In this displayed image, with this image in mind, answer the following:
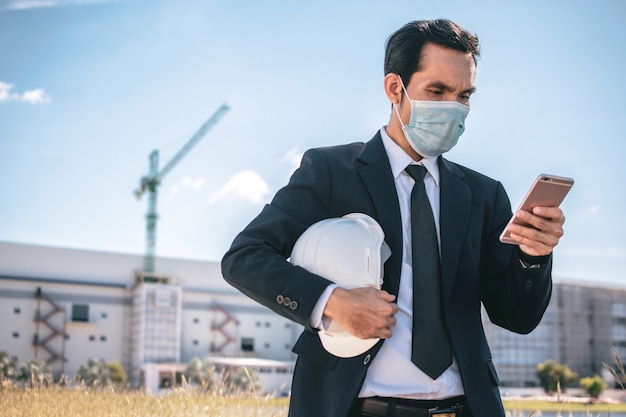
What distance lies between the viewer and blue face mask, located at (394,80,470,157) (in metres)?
2.44

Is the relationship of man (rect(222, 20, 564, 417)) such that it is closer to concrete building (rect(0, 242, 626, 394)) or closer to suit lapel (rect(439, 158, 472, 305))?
suit lapel (rect(439, 158, 472, 305))

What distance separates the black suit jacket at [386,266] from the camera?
206cm

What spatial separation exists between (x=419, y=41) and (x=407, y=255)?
2.20 ft

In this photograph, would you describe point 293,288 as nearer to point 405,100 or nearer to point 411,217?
point 411,217

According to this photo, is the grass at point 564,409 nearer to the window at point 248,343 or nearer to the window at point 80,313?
the window at point 248,343

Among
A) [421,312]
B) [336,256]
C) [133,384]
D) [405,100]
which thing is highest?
[405,100]

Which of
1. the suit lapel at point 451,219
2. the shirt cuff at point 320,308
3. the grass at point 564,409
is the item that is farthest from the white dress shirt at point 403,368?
the grass at point 564,409

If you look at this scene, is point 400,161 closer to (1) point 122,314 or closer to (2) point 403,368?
(2) point 403,368

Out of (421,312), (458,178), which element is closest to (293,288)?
(421,312)

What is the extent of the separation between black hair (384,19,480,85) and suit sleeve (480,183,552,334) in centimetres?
53

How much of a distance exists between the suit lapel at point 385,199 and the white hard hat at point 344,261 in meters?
0.11

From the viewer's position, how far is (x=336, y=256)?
2.04 metres

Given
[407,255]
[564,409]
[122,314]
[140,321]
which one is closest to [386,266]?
[407,255]

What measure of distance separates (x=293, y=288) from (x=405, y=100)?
83 centimetres
